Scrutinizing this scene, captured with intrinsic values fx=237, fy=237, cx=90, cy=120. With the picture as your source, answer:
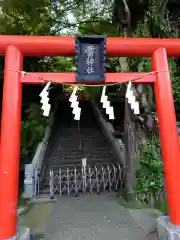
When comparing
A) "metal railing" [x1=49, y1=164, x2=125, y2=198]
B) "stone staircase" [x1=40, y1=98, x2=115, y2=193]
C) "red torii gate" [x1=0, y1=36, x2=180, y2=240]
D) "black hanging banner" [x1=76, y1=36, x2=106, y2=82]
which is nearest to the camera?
"red torii gate" [x1=0, y1=36, x2=180, y2=240]

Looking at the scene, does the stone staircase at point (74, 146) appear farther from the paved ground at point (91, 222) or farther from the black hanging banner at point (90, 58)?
the black hanging banner at point (90, 58)

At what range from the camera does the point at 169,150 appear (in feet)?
14.2

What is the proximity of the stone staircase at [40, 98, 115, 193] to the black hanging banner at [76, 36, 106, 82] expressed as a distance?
16.1ft

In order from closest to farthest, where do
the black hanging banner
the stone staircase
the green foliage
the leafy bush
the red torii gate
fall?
the red torii gate < the black hanging banner < the leafy bush < the stone staircase < the green foliage

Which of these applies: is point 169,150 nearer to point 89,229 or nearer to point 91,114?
point 89,229

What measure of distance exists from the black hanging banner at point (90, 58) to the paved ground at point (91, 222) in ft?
9.92

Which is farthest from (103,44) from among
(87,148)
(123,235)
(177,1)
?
(87,148)

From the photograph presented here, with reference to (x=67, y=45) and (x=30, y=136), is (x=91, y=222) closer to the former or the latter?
(x=67, y=45)

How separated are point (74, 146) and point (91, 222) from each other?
6.21 meters

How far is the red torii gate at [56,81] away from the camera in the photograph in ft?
13.3

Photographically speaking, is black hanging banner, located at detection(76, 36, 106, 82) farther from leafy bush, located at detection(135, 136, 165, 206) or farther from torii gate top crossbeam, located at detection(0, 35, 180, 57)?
leafy bush, located at detection(135, 136, 165, 206)

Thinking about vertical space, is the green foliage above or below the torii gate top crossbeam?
below

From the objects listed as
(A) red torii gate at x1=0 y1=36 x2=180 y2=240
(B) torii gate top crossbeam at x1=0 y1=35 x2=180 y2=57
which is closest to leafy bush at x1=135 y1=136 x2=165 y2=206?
(A) red torii gate at x1=0 y1=36 x2=180 y2=240

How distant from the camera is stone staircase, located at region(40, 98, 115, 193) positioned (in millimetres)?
9719
